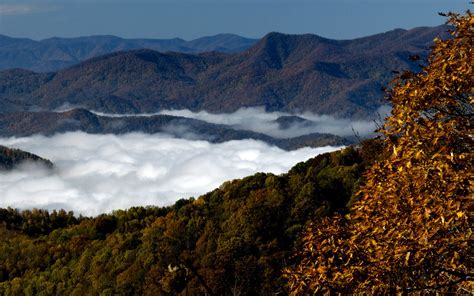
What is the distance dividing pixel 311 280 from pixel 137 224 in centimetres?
15503

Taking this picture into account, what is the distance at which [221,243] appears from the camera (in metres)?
99.8

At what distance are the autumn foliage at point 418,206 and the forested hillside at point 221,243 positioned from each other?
201ft

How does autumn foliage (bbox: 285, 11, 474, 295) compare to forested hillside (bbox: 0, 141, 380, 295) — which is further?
forested hillside (bbox: 0, 141, 380, 295)

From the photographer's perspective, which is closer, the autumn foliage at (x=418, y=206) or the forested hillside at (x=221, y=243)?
the autumn foliage at (x=418, y=206)

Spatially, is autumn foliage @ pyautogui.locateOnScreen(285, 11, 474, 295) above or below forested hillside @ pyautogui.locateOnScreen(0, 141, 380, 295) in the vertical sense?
above

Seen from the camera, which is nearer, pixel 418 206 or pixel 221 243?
pixel 418 206

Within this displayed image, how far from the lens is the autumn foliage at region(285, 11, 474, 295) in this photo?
468 inches

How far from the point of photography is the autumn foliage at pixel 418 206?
468 inches

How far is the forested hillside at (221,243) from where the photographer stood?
89.3 m

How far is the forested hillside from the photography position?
3516 inches

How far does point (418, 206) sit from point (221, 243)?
3496 inches

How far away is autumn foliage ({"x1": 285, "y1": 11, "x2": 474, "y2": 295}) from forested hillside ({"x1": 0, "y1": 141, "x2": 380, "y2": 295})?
6115 cm

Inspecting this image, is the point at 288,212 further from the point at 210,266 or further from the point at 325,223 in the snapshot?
the point at 325,223

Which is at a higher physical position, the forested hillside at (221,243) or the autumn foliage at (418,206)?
the autumn foliage at (418,206)
